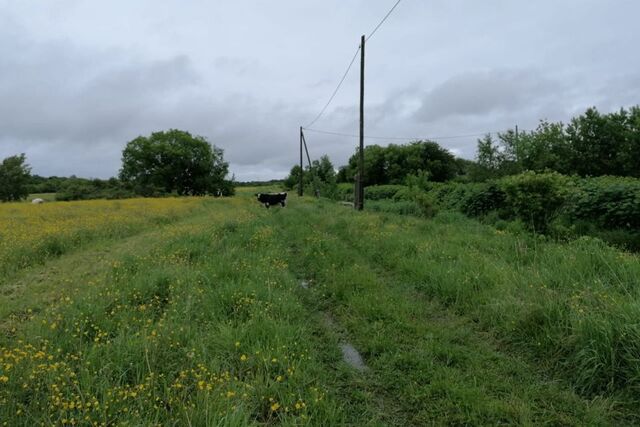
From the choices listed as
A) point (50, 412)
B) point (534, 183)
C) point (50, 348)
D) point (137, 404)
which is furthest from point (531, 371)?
point (534, 183)

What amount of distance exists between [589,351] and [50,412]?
4.58 m

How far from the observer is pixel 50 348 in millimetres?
3260

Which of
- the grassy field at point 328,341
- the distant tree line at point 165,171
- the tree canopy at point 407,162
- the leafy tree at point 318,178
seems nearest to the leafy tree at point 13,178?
the distant tree line at point 165,171

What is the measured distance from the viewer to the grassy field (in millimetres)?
2625

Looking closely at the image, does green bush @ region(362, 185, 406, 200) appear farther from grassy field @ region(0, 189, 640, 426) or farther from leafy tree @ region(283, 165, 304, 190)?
leafy tree @ region(283, 165, 304, 190)

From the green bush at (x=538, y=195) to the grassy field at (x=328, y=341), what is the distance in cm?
281

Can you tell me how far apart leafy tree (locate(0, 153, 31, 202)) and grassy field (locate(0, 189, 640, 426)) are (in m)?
51.3

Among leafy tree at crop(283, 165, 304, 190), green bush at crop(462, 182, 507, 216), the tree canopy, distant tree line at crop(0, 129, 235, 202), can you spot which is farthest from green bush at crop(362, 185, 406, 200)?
leafy tree at crop(283, 165, 304, 190)

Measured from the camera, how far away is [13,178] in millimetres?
43969

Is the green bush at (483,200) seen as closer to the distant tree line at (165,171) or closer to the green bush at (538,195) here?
the green bush at (538,195)

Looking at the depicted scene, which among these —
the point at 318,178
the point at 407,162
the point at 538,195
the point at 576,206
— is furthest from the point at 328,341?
the point at 407,162

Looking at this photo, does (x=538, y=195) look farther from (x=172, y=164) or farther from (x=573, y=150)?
(x=172, y=164)

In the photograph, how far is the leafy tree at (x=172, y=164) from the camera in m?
55.8

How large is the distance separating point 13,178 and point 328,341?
57.1m
